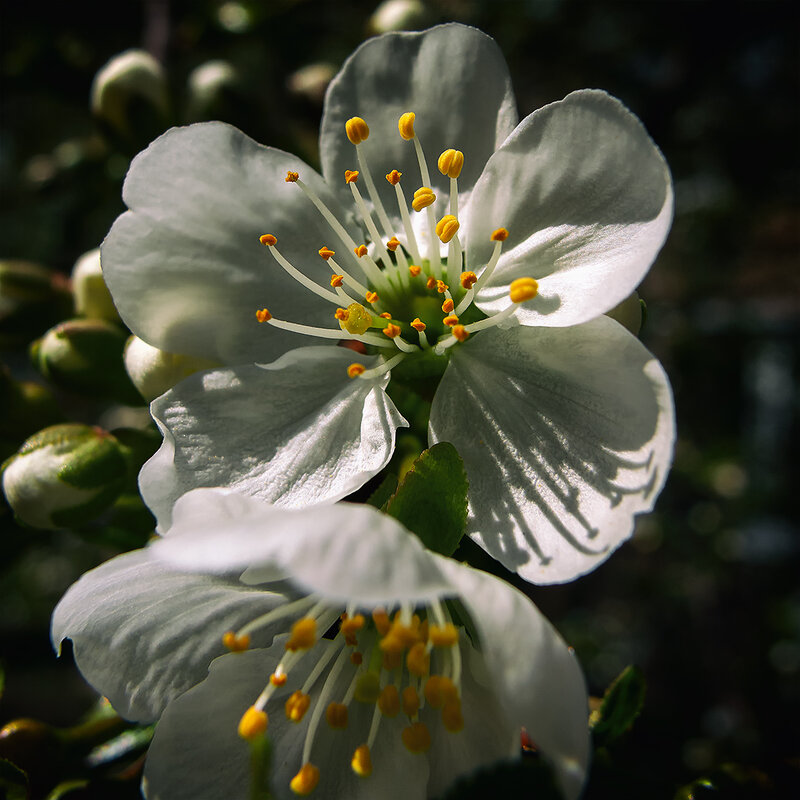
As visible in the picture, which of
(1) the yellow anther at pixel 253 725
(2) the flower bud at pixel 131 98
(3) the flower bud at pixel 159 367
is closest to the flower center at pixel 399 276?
(3) the flower bud at pixel 159 367

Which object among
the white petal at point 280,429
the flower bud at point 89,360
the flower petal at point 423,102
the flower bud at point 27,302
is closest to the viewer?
the white petal at point 280,429

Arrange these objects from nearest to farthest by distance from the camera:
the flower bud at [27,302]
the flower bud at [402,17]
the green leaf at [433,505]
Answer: the green leaf at [433,505], the flower bud at [27,302], the flower bud at [402,17]

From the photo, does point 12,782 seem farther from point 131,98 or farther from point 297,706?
point 131,98

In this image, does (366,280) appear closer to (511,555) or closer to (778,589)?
(511,555)

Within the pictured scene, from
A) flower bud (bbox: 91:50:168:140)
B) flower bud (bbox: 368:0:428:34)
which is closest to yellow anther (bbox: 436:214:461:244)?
Result: flower bud (bbox: 368:0:428:34)

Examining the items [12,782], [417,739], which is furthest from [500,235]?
[12,782]

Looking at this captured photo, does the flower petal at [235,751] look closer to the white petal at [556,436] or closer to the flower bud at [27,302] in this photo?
the white petal at [556,436]

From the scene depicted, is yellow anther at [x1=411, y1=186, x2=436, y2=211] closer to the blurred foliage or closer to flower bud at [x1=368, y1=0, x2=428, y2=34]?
the blurred foliage
